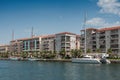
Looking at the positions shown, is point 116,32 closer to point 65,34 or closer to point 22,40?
point 65,34

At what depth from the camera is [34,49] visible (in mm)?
179750

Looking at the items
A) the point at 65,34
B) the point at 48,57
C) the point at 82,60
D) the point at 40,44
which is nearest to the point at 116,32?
the point at 82,60

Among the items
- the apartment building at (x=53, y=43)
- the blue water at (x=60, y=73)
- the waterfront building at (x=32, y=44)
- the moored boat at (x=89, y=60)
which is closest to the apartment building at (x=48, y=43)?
the apartment building at (x=53, y=43)

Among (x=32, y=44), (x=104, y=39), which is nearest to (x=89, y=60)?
(x=104, y=39)

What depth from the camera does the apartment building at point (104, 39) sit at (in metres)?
128

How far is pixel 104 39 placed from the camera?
13450 cm

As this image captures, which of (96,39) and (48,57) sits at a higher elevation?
(96,39)

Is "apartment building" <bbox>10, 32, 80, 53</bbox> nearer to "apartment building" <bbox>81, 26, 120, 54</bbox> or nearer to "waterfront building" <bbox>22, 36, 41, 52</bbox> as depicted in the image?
"waterfront building" <bbox>22, 36, 41, 52</bbox>

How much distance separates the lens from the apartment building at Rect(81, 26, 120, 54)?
128m

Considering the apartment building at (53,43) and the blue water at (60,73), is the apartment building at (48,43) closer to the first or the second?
the apartment building at (53,43)

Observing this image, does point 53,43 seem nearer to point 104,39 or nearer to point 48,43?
point 48,43

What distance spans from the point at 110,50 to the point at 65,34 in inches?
1493

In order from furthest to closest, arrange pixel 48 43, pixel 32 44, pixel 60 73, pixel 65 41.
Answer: pixel 32 44 < pixel 48 43 < pixel 65 41 < pixel 60 73

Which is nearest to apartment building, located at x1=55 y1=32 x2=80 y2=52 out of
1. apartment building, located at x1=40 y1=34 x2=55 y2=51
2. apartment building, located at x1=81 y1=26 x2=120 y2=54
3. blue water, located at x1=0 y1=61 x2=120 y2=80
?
apartment building, located at x1=40 y1=34 x2=55 y2=51
